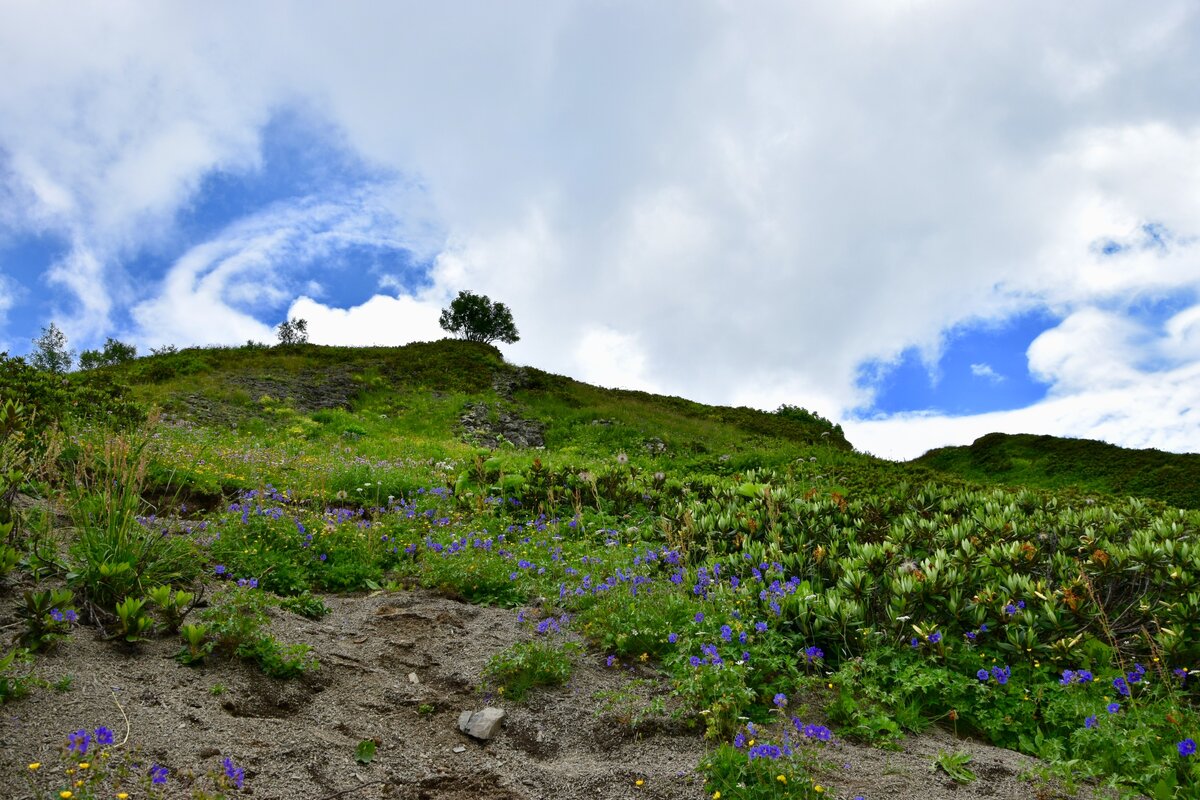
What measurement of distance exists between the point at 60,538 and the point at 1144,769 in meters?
7.75

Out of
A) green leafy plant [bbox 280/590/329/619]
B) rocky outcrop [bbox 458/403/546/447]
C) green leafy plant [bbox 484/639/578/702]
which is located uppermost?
rocky outcrop [bbox 458/403/546/447]

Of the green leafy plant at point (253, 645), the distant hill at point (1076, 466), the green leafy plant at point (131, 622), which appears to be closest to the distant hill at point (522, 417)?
the distant hill at point (1076, 466)

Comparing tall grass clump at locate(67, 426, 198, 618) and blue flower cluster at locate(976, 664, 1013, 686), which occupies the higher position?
tall grass clump at locate(67, 426, 198, 618)

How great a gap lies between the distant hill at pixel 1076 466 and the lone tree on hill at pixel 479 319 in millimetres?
45859

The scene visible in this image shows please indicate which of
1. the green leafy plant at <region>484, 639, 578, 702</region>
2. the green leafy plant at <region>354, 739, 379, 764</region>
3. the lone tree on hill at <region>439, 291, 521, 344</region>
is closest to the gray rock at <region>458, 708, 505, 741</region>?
the green leafy plant at <region>484, 639, 578, 702</region>

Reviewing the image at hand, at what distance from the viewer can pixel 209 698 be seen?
406cm

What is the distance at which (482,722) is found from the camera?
14.1ft

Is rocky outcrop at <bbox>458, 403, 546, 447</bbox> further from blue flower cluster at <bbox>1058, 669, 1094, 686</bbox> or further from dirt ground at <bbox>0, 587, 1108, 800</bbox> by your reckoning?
blue flower cluster at <bbox>1058, 669, 1094, 686</bbox>

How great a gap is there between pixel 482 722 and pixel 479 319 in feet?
211

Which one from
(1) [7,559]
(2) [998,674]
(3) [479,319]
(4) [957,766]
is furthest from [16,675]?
(3) [479,319]

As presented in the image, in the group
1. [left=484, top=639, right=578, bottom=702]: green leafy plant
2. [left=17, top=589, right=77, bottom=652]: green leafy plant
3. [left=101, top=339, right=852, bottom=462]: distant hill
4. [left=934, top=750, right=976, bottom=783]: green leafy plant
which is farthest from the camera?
[left=101, top=339, right=852, bottom=462]: distant hill

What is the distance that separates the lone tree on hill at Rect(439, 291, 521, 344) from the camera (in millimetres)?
67125

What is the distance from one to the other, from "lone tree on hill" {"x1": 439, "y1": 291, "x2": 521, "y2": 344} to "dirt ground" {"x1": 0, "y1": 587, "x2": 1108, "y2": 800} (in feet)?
208

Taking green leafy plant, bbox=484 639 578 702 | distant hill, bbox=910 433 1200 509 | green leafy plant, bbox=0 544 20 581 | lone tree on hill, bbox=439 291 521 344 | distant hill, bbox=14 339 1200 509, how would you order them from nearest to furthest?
1. green leafy plant, bbox=0 544 20 581
2. green leafy plant, bbox=484 639 578 702
3. distant hill, bbox=14 339 1200 509
4. distant hill, bbox=910 433 1200 509
5. lone tree on hill, bbox=439 291 521 344
